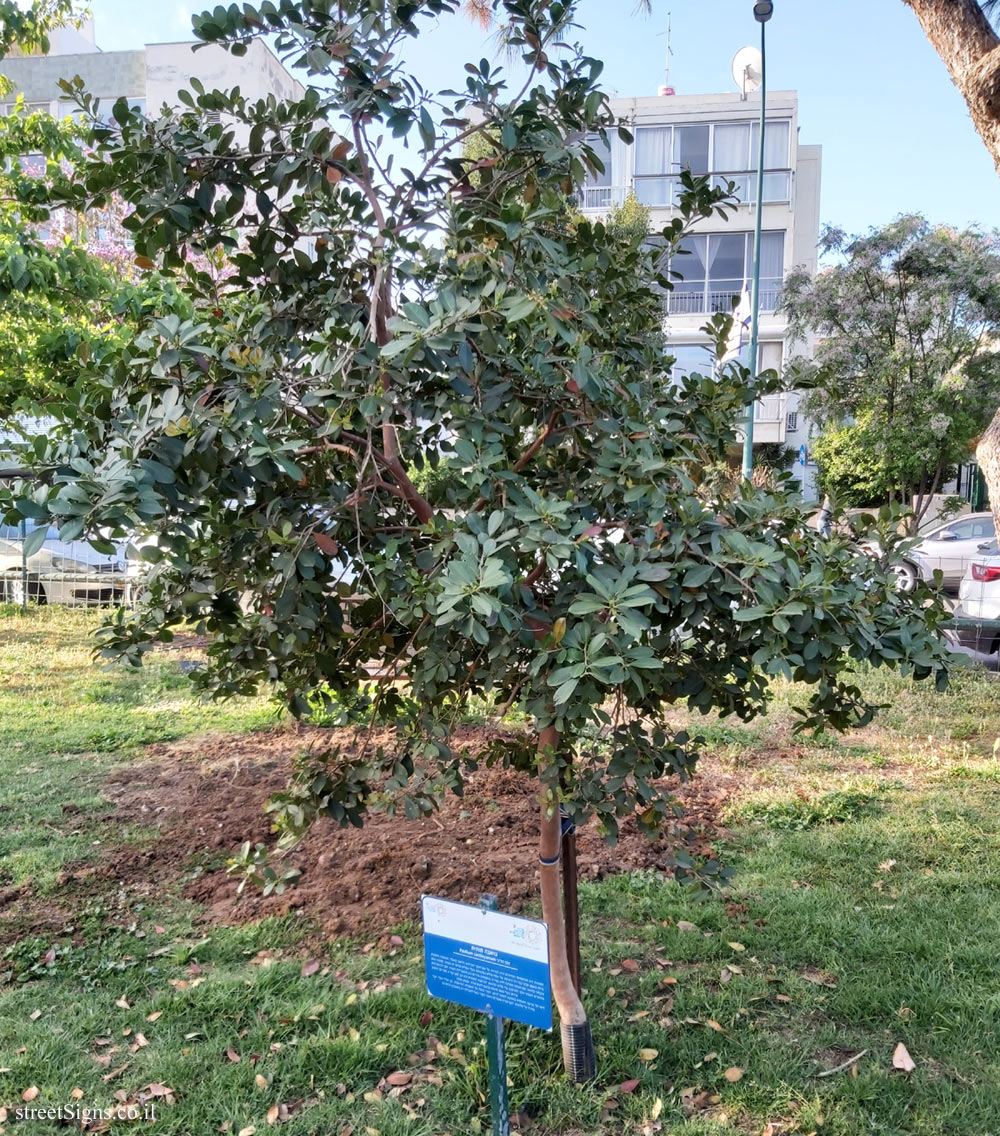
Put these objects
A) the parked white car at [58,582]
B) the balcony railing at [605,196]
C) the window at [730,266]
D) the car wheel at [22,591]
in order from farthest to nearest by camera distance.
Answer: the balcony railing at [605,196] < the window at [730,266] < the car wheel at [22,591] < the parked white car at [58,582]

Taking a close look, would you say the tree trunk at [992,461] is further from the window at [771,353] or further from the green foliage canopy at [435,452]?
the window at [771,353]

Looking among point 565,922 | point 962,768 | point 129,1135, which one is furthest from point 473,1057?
point 962,768

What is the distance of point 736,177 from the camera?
2380 centimetres

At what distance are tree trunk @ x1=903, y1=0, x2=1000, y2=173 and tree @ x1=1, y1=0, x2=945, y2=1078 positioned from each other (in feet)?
12.0

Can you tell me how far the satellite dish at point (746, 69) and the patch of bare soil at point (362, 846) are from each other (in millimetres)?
20206

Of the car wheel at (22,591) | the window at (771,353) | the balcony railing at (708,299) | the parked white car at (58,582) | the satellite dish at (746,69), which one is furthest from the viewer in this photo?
the balcony railing at (708,299)

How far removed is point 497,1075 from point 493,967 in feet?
0.94

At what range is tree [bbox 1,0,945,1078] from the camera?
1.80 meters

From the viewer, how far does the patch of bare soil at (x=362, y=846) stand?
Answer: 3.77 meters

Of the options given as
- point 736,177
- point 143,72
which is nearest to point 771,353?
point 736,177

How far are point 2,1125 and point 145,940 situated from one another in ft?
3.31

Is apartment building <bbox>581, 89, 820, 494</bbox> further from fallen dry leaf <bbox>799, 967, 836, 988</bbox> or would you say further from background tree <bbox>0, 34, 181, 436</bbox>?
fallen dry leaf <bbox>799, 967, 836, 988</bbox>

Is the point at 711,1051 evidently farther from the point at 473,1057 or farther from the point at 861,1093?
the point at 473,1057

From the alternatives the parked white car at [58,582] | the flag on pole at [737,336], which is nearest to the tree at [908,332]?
the flag on pole at [737,336]
